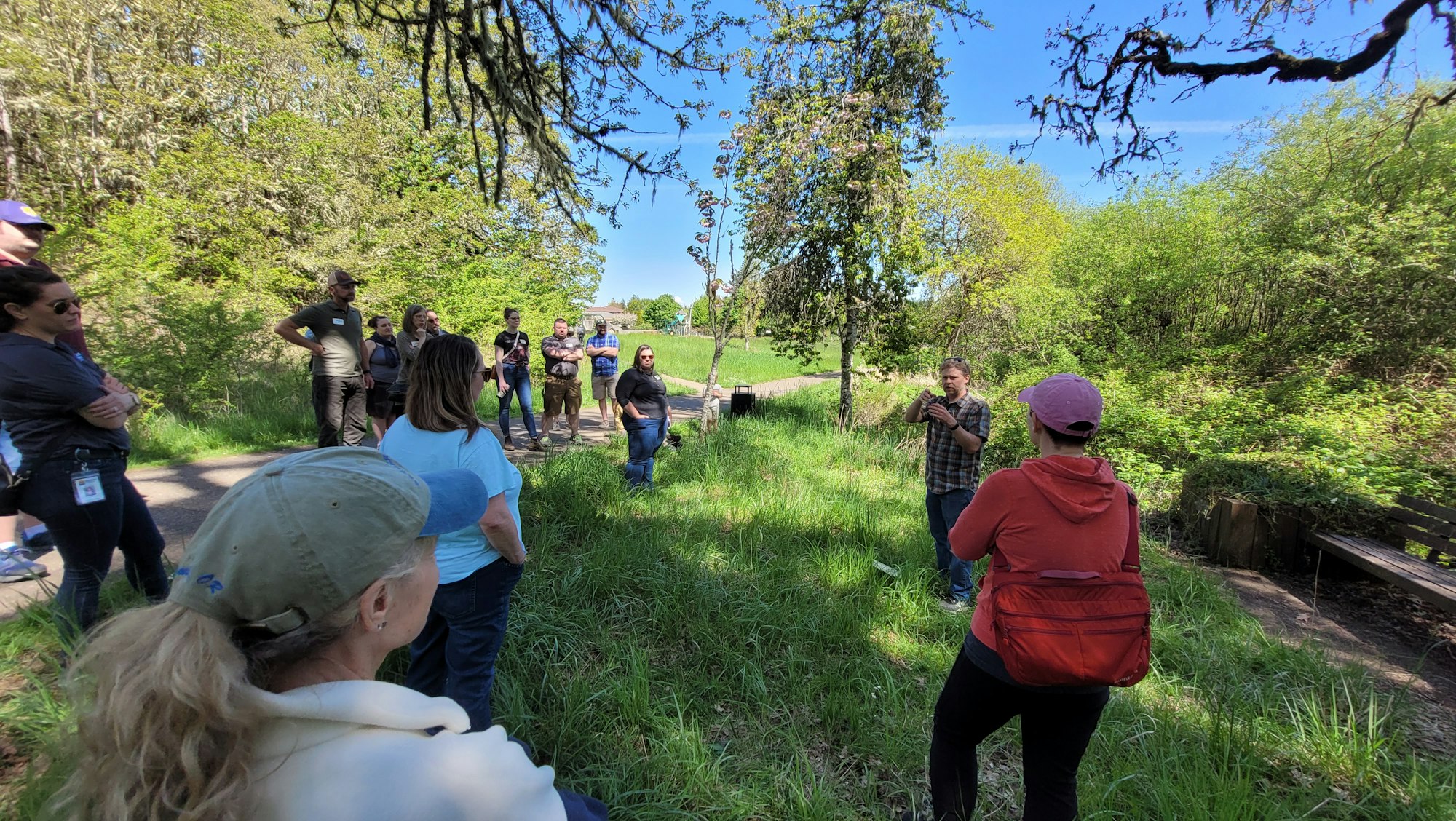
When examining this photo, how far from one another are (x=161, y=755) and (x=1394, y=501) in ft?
28.3

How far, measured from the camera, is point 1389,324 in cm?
808

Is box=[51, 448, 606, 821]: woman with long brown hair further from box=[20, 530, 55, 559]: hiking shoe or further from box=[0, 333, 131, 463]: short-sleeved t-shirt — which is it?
box=[20, 530, 55, 559]: hiking shoe

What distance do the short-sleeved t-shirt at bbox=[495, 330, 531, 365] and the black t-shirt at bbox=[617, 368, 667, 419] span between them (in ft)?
7.13

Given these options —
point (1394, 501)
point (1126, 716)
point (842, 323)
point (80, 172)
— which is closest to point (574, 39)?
point (1126, 716)

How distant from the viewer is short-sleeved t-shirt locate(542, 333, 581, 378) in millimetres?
7535

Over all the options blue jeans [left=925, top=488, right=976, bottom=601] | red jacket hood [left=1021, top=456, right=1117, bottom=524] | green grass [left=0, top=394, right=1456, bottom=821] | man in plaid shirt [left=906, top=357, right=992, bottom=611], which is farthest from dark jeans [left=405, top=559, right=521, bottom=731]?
man in plaid shirt [left=906, top=357, right=992, bottom=611]

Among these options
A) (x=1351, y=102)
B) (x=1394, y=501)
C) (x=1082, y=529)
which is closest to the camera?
(x=1082, y=529)

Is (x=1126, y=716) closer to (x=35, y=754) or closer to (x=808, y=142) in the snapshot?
(x=35, y=754)

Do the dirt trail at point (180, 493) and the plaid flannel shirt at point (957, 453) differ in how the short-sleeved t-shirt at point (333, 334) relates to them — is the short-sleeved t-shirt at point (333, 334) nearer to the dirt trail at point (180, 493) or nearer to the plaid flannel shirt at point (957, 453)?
the dirt trail at point (180, 493)

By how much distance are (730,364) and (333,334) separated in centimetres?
2093

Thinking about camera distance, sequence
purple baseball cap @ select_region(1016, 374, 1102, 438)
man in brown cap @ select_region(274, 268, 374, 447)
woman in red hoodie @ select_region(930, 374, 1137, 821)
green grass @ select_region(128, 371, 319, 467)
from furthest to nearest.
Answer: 1. green grass @ select_region(128, 371, 319, 467)
2. man in brown cap @ select_region(274, 268, 374, 447)
3. purple baseball cap @ select_region(1016, 374, 1102, 438)
4. woman in red hoodie @ select_region(930, 374, 1137, 821)

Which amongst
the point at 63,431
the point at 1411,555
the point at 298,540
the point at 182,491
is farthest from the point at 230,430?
the point at 1411,555

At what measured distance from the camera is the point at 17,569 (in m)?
3.29

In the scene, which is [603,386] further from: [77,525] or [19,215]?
[77,525]
